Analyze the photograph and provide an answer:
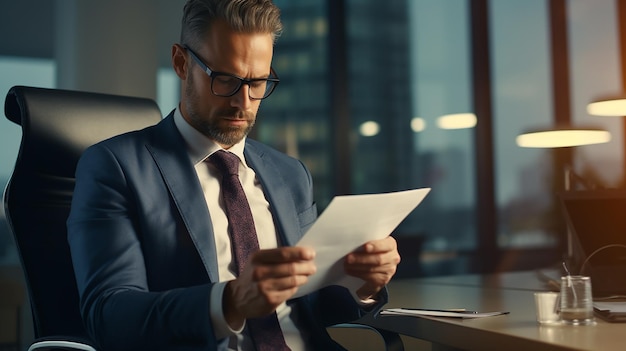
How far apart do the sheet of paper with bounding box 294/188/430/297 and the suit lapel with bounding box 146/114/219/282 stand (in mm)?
227

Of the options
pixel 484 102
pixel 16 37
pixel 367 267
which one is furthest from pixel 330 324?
pixel 484 102

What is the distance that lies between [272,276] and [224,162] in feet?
1.66

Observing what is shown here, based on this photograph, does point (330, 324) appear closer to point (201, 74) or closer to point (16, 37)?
point (201, 74)

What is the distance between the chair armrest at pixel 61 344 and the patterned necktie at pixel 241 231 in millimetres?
339

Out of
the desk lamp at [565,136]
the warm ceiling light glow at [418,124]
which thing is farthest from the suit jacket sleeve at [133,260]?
the warm ceiling light glow at [418,124]

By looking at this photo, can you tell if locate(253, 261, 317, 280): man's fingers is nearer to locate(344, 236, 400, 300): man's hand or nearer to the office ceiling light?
locate(344, 236, 400, 300): man's hand

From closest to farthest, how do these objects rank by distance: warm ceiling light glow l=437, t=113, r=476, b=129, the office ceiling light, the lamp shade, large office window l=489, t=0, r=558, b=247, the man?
1. the man
2. the lamp shade
3. the office ceiling light
4. warm ceiling light glow l=437, t=113, r=476, b=129
5. large office window l=489, t=0, r=558, b=247

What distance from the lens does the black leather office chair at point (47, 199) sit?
1721mm

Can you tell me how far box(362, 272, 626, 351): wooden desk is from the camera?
1.37 meters

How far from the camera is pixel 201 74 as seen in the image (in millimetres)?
1688

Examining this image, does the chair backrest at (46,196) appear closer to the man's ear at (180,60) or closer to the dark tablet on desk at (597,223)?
the man's ear at (180,60)

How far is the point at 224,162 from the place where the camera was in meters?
1.69

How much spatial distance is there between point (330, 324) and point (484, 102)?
3.98 metres

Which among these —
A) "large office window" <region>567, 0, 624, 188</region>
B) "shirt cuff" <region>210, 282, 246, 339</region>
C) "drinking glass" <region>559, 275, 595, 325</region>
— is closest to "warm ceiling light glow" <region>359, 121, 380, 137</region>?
"large office window" <region>567, 0, 624, 188</region>
